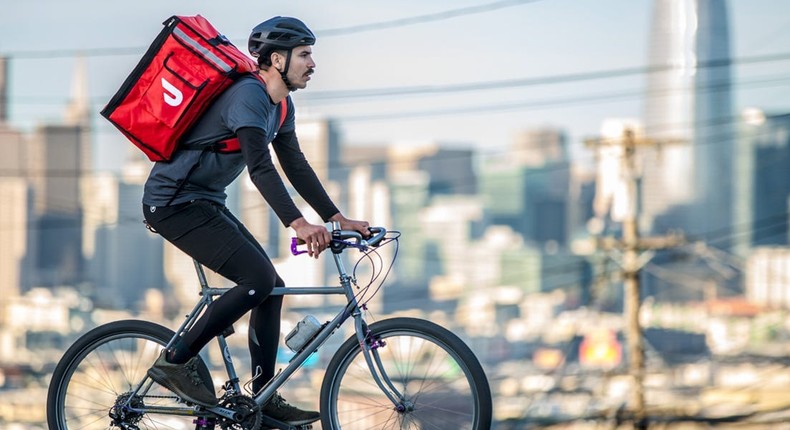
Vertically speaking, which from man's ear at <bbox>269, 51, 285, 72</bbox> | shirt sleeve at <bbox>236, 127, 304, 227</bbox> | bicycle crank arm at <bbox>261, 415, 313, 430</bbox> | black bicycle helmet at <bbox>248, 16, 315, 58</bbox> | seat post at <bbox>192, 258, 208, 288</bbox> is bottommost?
bicycle crank arm at <bbox>261, 415, 313, 430</bbox>

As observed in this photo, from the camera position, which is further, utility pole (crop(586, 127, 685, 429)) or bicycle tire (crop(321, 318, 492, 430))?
utility pole (crop(586, 127, 685, 429))

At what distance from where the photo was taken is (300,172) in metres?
4.48

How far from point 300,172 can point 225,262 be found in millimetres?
524

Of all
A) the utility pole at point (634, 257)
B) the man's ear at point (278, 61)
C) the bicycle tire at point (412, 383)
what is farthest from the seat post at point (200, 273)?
the utility pole at point (634, 257)

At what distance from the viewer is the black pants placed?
414 centimetres

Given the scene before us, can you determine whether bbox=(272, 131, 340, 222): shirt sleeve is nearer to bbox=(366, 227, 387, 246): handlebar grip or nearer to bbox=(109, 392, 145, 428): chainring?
bbox=(366, 227, 387, 246): handlebar grip

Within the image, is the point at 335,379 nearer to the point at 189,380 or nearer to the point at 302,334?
the point at 302,334

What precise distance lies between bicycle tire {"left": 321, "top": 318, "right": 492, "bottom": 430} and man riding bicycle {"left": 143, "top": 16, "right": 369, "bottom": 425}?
0.15 m

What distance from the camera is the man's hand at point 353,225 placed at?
4191 mm

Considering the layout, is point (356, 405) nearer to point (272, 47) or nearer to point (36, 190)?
point (272, 47)

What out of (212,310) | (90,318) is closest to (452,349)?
(212,310)

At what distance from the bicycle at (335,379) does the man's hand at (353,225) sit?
1.4 inches

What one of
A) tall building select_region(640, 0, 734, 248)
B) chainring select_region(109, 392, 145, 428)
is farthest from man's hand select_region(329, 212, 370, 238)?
tall building select_region(640, 0, 734, 248)

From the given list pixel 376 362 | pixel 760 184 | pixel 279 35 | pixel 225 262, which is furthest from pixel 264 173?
pixel 760 184
